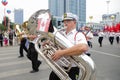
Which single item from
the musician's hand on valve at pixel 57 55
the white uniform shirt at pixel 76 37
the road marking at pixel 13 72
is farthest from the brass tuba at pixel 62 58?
the road marking at pixel 13 72

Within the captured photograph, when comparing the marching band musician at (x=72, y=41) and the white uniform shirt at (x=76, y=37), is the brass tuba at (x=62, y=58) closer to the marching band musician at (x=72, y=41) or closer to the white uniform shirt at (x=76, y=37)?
the marching band musician at (x=72, y=41)

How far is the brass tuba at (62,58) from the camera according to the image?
9.83ft

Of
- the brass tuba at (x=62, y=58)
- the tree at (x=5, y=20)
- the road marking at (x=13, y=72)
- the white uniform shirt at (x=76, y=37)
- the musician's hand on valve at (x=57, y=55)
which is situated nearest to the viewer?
the brass tuba at (x=62, y=58)

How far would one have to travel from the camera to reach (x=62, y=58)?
3.34m

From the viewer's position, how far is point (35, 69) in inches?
332

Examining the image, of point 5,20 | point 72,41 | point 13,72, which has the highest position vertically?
point 5,20

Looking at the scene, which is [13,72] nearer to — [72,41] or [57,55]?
[72,41]

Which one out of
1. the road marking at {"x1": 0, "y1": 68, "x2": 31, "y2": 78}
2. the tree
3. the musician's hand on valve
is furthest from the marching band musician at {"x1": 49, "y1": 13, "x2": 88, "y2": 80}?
the tree

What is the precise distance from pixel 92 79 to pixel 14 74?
5.22 metres

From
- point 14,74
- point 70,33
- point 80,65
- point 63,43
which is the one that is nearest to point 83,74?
point 80,65

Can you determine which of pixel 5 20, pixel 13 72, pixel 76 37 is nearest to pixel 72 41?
pixel 76 37

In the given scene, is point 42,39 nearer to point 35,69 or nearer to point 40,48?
point 40,48

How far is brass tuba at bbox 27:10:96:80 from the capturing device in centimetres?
300

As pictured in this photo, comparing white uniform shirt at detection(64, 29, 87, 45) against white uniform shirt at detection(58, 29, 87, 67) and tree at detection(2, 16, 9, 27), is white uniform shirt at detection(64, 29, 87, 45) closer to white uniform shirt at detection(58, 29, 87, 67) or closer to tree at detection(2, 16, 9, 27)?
white uniform shirt at detection(58, 29, 87, 67)
